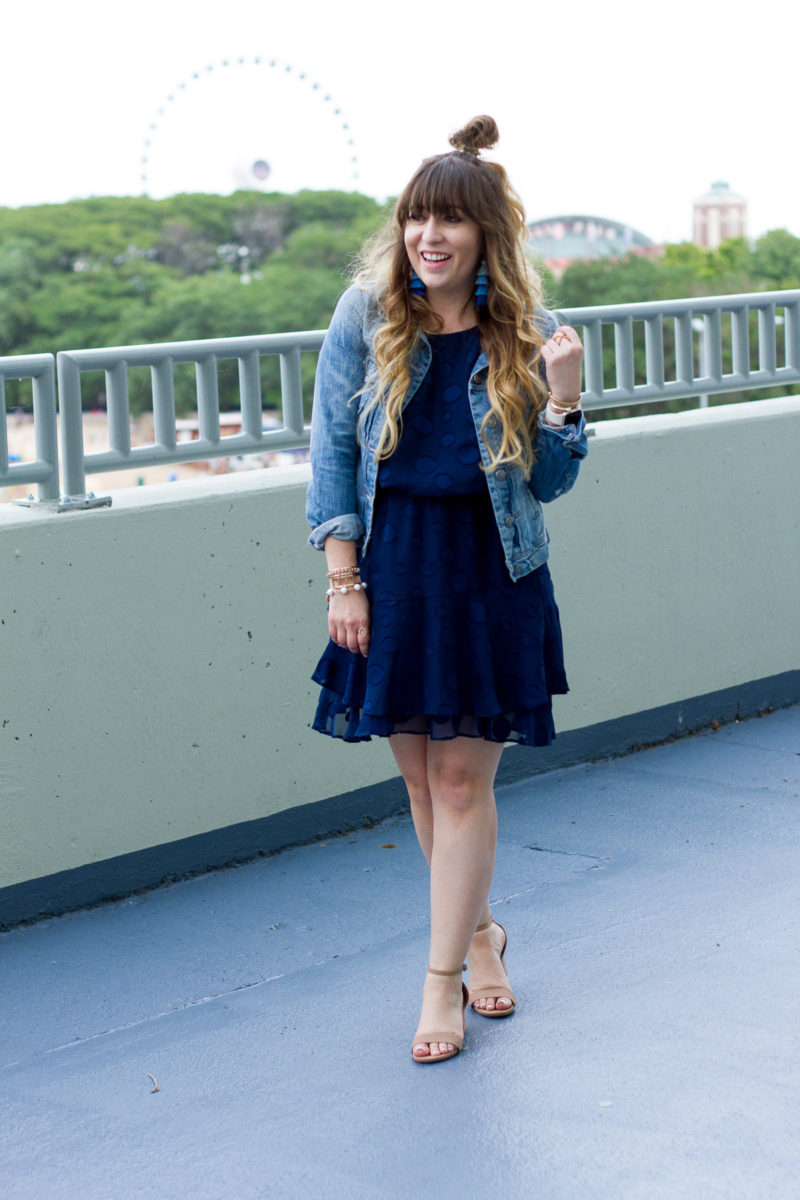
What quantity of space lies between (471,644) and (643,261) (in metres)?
90.0

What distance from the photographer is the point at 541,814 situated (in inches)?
181

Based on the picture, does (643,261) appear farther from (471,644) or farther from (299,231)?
(471,644)

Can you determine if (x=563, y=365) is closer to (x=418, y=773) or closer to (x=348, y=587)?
(x=348, y=587)

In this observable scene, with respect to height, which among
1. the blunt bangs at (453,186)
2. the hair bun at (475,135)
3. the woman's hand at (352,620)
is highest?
the hair bun at (475,135)

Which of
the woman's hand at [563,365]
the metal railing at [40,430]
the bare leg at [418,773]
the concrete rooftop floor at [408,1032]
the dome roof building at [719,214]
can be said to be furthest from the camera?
the dome roof building at [719,214]

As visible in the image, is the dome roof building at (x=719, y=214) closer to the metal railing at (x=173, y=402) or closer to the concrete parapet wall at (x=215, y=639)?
the concrete parapet wall at (x=215, y=639)

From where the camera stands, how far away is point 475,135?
2.86 meters

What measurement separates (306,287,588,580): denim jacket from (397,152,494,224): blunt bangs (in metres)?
0.23

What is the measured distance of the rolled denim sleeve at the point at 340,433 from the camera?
294cm

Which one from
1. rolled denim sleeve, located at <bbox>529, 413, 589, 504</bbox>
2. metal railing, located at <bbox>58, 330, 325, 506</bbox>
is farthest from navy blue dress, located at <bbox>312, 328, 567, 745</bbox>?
metal railing, located at <bbox>58, 330, 325, 506</bbox>

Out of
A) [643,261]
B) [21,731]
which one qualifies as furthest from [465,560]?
[643,261]

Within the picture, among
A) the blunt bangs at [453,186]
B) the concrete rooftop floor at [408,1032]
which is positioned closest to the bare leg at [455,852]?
the concrete rooftop floor at [408,1032]

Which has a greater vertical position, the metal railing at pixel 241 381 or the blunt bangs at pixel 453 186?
the blunt bangs at pixel 453 186

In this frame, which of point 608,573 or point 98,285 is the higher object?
point 98,285
